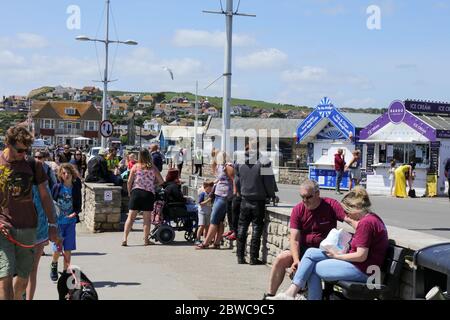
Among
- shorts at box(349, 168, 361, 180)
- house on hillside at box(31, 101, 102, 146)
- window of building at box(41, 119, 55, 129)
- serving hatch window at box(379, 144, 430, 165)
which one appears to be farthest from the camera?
window of building at box(41, 119, 55, 129)

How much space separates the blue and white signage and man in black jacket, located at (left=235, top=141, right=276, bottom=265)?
889 inches

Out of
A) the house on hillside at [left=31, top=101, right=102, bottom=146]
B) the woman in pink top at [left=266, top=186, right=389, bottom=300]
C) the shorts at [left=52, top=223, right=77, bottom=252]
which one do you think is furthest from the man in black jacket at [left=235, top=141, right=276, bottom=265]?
the house on hillside at [left=31, top=101, right=102, bottom=146]

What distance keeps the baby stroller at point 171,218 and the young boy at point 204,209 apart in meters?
0.53

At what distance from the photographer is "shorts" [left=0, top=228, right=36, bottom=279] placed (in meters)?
5.94

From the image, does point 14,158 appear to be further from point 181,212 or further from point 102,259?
point 181,212

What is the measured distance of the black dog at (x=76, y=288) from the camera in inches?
244

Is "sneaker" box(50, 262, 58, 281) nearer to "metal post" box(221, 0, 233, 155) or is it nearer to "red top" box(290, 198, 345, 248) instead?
"red top" box(290, 198, 345, 248)

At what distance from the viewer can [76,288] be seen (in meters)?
6.34

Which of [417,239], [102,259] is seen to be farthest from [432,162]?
[417,239]

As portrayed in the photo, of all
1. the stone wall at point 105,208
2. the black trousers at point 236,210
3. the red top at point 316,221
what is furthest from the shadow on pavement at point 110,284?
the stone wall at point 105,208

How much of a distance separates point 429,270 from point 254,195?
4.64 m

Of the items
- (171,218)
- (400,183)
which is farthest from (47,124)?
(171,218)
